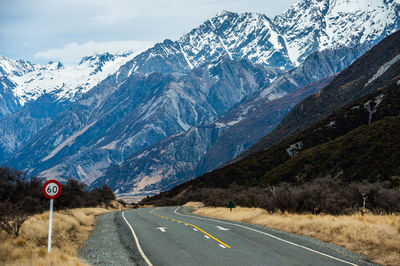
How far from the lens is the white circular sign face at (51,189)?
13.9m

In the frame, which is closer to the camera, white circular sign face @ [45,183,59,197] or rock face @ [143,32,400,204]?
white circular sign face @ [45,183,59,197]

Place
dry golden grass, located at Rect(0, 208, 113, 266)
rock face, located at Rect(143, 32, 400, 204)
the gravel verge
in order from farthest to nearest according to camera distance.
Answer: rock face, located at Rect(143, 32, 400, 204) < the gravel verge < dry golden grass, located at Rect(0, 208, 113, 266)

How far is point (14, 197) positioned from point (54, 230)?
10.3 metres

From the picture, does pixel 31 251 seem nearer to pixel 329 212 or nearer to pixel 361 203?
pixel 329 212

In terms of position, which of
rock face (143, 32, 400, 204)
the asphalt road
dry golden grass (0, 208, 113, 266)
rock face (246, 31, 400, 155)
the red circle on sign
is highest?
rock face (246, 31, 400, 155)

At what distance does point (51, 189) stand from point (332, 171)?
64.0 m

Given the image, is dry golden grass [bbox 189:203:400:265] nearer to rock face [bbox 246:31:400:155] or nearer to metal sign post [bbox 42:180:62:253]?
metal sign post [bbox 42:180:62:253]

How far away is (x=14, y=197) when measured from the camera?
2836cm

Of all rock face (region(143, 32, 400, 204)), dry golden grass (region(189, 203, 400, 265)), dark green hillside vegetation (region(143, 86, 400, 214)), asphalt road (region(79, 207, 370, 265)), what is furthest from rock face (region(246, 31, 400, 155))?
asphalt road (region(79, 207, 370, 265))

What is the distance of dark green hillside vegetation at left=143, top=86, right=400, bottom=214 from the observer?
26891 millimetres

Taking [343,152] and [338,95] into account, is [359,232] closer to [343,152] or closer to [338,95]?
[343,152]

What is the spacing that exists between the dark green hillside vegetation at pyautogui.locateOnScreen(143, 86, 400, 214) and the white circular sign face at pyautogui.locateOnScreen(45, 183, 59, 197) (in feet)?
57.4

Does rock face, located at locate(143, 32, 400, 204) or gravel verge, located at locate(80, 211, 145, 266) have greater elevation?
rock face, located at locate(143, 32, 400, 204)

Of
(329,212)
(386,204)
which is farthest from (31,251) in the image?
(386,204)
